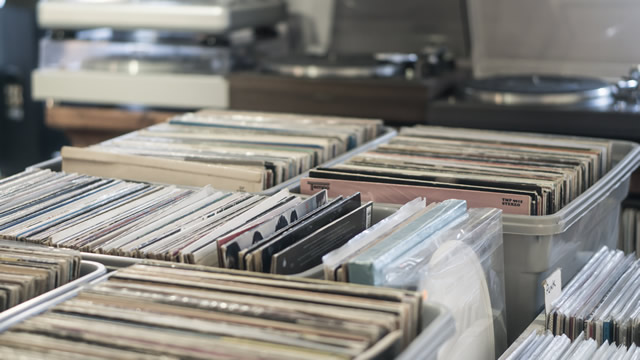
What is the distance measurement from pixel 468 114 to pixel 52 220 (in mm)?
1760

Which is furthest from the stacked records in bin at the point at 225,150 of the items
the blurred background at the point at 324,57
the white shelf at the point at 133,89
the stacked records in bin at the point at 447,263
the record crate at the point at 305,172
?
the white shelf at the point at 133,89

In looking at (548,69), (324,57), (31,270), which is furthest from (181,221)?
(548,69)

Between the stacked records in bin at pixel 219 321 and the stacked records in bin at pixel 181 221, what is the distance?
95mm

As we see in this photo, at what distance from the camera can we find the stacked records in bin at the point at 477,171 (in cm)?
154

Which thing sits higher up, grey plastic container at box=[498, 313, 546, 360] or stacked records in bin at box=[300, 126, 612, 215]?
stacked records in bin at box=[300, 126, 612, 215]

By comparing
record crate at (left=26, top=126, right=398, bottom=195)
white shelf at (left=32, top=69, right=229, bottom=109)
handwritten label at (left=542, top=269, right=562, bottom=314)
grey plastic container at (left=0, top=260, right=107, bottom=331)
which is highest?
white shelf at (left=32, top=69, right=229, bottom=109)

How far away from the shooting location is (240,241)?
1245 millimetres

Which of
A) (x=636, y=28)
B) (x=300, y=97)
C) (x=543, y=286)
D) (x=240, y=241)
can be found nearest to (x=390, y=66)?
(x=300, y=97)

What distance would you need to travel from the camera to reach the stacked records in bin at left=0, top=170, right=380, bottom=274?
1.24 meters

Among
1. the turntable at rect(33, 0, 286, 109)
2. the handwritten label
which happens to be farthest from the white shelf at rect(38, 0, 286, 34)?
the handwritten label

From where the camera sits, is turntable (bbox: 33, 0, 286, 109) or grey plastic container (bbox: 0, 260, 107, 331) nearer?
grey plastic container (bbox: 0, 260, 107, 331)

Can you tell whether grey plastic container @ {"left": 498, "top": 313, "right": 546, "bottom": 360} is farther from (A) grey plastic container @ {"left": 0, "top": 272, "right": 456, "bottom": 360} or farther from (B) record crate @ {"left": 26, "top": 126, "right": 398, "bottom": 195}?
(B) record crate @ {"left": 26, "top": 126, "right": 398, "bottom": 195}

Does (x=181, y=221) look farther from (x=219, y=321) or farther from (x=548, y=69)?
(x=548, y=69)

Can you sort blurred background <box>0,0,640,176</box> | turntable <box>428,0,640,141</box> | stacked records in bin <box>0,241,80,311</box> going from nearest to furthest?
stacked records in bin <box>0,241,80,311</box>
turntable <box>428,0,640,141</box>
blurred background <box>0,0,640,176</box>
